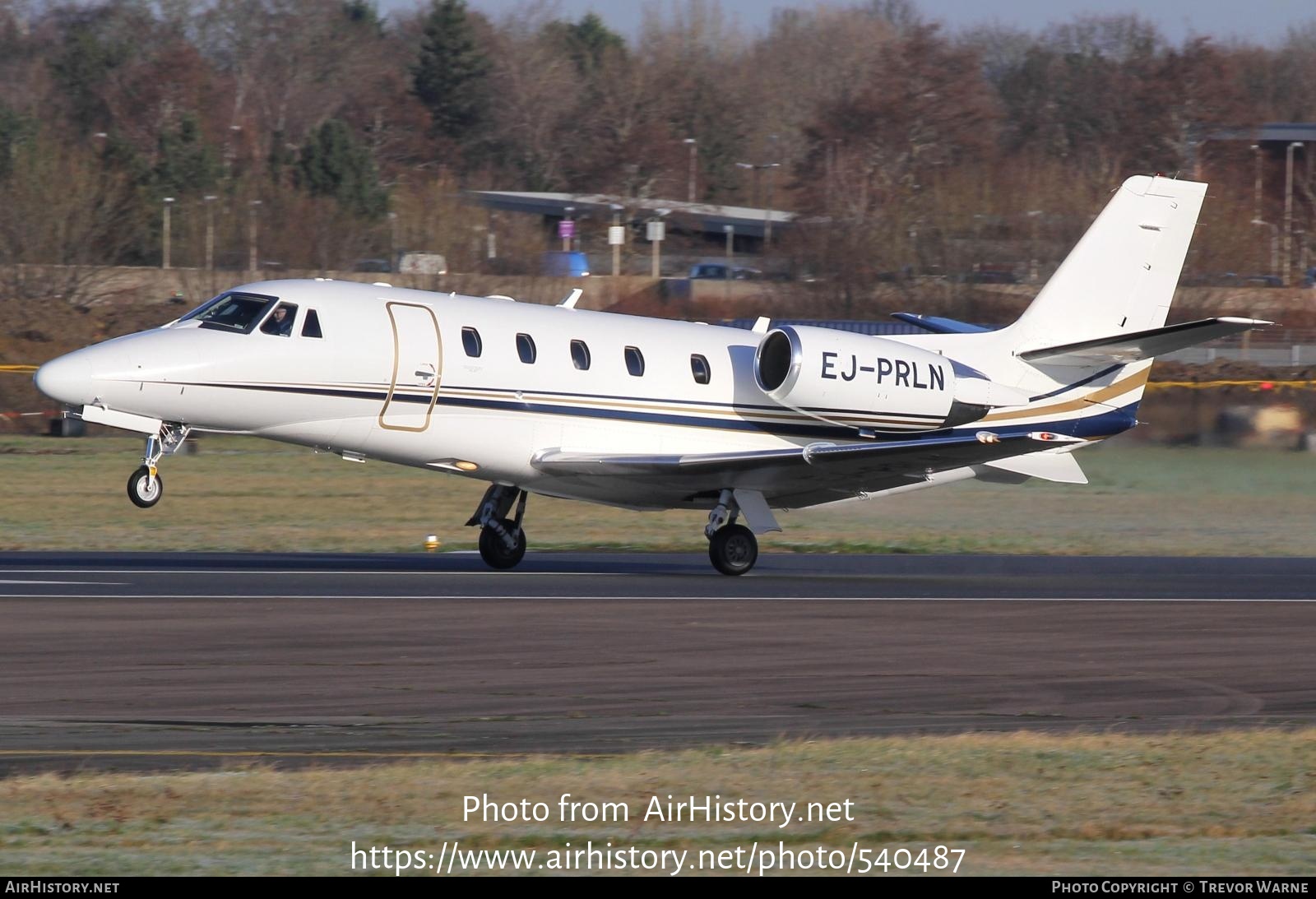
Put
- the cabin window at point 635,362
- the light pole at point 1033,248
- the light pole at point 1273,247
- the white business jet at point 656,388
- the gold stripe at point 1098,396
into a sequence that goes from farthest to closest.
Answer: the light pole at point 1273,247 → the light pole at point 1033,248 → the gold stripe at point 1098,396 → the cabin window at point 635,362 → the white business jet at point 656,388

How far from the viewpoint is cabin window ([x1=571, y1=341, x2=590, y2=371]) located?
20312 millimetres

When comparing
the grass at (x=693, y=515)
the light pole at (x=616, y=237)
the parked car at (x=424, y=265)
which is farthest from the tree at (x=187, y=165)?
the grass at (x=693, y=515)

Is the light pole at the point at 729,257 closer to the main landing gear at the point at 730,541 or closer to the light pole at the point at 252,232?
the light pole at the point at 252,232

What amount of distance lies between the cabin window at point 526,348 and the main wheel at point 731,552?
10.5 ft

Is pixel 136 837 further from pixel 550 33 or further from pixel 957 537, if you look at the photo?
pixel 550 33

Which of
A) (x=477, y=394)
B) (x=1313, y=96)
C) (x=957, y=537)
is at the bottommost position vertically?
(x=957, y=537)

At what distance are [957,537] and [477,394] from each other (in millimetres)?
10161

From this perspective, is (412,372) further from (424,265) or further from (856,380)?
(424,265)

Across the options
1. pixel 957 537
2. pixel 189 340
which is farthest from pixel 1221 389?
pixel 189 340

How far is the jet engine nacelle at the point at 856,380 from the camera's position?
2122 centimetres

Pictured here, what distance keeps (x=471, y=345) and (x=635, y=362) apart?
210cm

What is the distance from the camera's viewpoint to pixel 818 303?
59.5m

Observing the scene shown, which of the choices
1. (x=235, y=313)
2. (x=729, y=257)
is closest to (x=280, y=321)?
(x=235, y=313)

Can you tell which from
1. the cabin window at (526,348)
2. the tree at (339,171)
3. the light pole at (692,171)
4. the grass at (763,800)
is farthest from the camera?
the light pole at (692,171)
